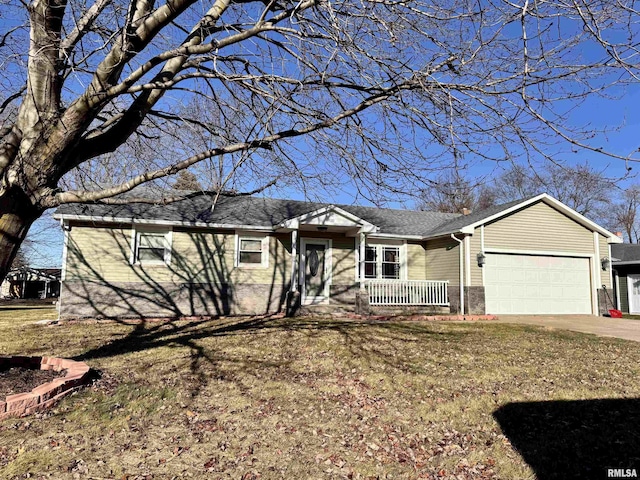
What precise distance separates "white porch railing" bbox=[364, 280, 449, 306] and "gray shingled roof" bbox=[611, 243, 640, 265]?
1038 centimetres

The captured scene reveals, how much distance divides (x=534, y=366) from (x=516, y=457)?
3.32 m

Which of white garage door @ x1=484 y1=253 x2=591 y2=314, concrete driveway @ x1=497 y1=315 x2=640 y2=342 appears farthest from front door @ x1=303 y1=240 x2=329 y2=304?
concrete driveway @ x1=497 y1=315 x2=640 y2=342

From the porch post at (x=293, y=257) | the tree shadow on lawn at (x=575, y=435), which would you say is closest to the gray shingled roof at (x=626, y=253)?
the porch post at (x=293, y=257)

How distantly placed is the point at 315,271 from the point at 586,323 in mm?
8545

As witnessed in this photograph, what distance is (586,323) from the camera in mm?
12867

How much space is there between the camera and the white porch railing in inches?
563

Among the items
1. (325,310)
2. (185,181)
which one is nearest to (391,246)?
(325,310)

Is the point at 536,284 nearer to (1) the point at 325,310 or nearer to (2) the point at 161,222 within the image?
(1) the point at 325,310

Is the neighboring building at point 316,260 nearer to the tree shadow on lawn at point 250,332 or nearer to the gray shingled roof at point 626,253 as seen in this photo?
the tree shadow on lawn at point 250,332

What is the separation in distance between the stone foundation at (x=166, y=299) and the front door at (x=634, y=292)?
16139 millimetres

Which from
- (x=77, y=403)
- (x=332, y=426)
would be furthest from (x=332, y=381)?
(x=77, y=403)

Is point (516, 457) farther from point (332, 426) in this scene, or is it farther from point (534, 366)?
point (534, 366)

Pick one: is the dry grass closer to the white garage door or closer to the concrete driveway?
the concrete driveway

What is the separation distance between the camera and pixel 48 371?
18.4ft
